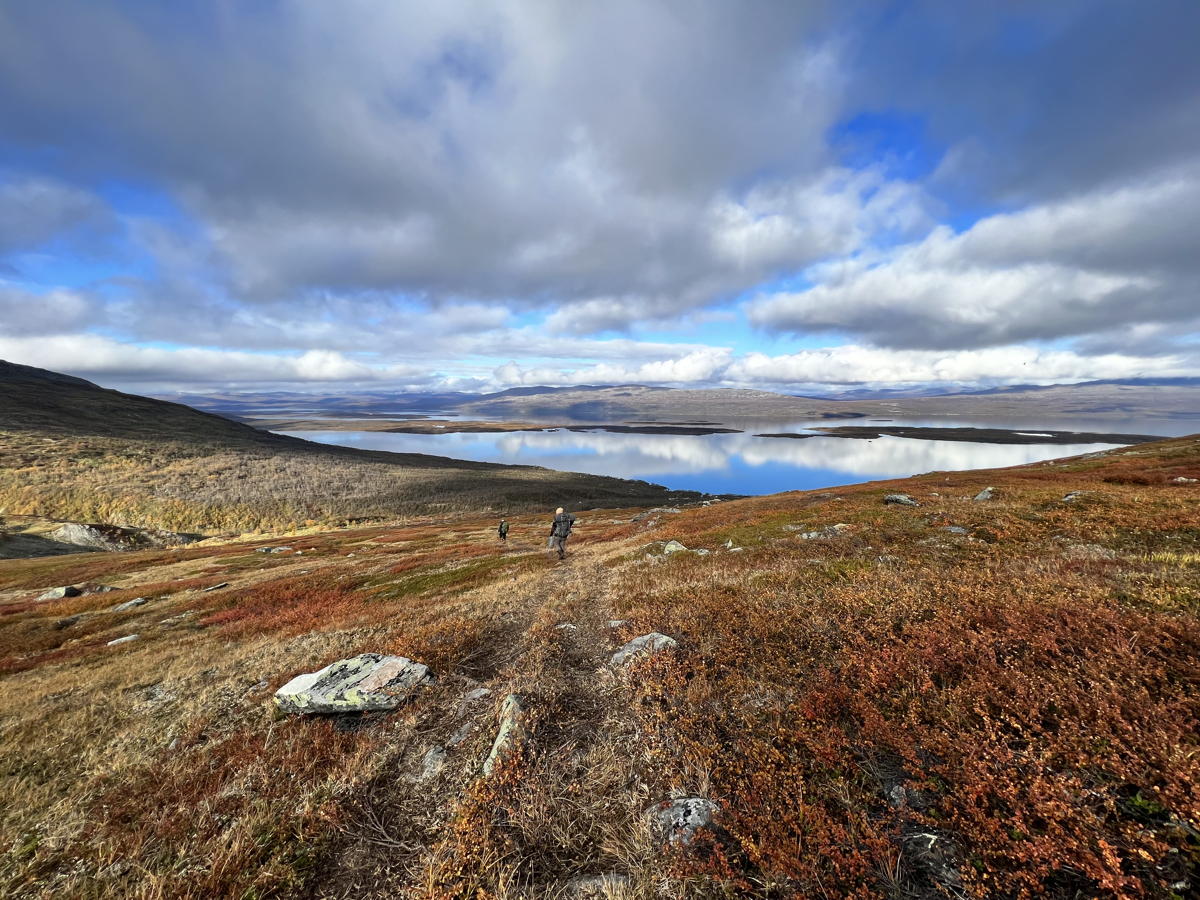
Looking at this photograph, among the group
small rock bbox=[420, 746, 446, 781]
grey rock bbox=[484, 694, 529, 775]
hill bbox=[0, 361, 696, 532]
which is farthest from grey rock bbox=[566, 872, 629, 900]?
hill bbox=[0, 361, 696, 532]

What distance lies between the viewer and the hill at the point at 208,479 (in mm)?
61438

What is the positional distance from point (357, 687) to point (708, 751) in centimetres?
640

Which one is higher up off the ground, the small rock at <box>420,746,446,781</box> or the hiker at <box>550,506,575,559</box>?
the small rock at <box>420,746,446,781</box>

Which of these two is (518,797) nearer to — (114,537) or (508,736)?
(508,736)

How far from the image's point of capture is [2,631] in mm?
19219

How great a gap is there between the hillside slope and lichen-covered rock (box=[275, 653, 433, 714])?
1.01 ft

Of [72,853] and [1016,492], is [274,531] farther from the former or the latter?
[1016,492]

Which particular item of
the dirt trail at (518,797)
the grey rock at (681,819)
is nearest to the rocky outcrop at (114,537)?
the dirt trail at (518,797)

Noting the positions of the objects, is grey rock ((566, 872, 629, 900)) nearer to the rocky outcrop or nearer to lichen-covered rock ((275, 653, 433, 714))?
lichen-covered rock ((275, 653, 433, 714))

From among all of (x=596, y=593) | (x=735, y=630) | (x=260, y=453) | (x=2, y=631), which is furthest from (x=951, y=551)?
(x=260, y=453)

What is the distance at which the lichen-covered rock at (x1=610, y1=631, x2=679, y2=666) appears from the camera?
845 cm

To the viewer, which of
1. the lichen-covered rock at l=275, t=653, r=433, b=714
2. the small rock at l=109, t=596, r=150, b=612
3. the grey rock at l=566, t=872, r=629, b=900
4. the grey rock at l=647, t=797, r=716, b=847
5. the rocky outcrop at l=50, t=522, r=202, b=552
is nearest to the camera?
the grey rock at l=566, t=872, r=629, b=900


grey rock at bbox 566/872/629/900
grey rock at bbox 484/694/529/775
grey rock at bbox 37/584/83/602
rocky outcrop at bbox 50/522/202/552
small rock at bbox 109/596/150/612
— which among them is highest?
grey rock at bbox 566/872/629/900

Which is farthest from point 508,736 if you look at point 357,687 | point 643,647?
point 357,687
